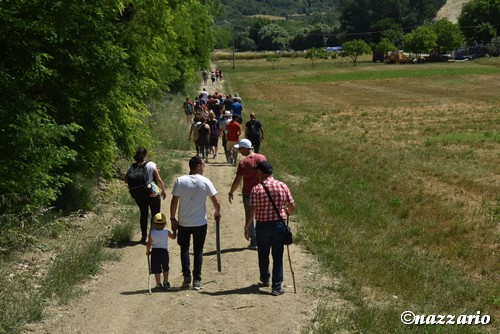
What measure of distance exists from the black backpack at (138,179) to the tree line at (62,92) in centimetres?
101

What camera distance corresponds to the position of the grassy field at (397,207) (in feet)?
33.9

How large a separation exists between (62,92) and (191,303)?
17.8 feet

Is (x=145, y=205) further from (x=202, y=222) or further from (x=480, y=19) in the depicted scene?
(x=480, y=19)

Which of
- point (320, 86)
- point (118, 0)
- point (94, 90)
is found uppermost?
point (118, 0)

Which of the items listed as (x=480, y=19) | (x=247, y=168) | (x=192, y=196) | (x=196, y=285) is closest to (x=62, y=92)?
(x=247, y=168)

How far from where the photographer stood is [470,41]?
504 ft

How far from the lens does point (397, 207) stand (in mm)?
17312

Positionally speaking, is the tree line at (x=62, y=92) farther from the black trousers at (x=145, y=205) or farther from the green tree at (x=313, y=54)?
the green tree at (x=313, y=54)

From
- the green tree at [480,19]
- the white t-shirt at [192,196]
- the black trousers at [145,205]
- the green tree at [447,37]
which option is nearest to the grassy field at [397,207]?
the white t-shirt at [192,196]

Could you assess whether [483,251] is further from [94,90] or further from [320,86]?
[320,86]

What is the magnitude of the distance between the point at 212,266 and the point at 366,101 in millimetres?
47771

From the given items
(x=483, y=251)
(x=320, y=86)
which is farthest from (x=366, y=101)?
(x=483, y=251)

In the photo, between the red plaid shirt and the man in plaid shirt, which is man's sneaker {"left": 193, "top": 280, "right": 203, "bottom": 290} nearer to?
the man in plaid shirt

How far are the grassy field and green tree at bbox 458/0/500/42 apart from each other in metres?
115
